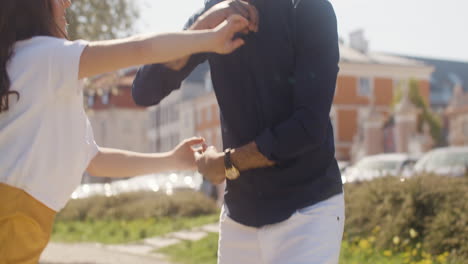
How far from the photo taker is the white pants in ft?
8.20

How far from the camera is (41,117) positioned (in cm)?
213

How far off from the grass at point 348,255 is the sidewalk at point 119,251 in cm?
27

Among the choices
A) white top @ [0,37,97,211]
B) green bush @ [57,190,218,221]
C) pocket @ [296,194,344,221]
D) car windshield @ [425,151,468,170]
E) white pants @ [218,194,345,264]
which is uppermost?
white top @ [0,37,97,211]

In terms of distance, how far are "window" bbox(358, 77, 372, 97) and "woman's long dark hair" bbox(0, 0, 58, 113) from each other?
57361 mm

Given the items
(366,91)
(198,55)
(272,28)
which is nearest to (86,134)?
(198,55)

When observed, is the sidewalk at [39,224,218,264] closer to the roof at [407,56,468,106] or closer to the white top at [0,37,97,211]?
the white top at [0,37,97,211]

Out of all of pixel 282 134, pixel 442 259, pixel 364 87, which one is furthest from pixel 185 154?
pixel 364 87

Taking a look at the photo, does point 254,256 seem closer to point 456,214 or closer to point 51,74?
point 51,74

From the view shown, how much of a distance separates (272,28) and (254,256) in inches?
33.5

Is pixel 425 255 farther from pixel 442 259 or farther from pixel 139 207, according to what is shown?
pixel 139 207

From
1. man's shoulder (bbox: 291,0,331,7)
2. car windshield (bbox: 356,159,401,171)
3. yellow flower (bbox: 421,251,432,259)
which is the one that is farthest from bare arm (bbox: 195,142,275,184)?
car windshield (bbox: 356,159,401,171)

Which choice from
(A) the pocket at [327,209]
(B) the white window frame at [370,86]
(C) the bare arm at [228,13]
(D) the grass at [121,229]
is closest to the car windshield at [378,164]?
(D) the grass at [121,229]

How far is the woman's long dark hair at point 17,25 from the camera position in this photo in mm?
2104

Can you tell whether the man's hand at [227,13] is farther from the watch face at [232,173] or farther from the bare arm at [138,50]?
the watch face at [232,173]
